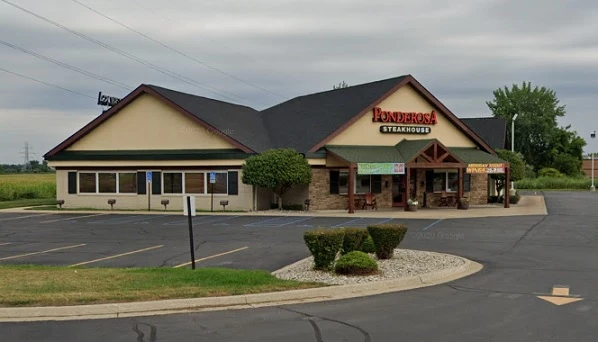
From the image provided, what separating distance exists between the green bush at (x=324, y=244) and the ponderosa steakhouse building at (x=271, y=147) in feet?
63.2

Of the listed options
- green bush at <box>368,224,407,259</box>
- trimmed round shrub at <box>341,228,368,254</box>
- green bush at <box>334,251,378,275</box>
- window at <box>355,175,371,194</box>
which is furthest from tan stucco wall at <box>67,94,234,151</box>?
green bush at <box>334,251,378,275</box>

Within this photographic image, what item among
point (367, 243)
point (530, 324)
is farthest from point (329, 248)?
point (530, 324)

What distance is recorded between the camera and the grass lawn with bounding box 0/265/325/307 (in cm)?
981

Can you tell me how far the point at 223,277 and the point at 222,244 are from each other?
24.3 ft

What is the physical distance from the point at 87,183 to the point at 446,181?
21.5 meters

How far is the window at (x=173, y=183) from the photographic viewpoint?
35594mm

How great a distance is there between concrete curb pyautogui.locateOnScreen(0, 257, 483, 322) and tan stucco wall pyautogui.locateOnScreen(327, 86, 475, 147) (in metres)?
23.4

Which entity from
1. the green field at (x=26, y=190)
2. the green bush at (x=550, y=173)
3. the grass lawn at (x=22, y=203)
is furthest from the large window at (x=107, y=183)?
the green bush at (x=550, y=173)

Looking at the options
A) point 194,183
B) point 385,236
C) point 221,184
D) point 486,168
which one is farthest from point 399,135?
point 385,236

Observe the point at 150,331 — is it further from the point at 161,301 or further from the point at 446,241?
the point at 446,241

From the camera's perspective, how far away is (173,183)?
35.7m

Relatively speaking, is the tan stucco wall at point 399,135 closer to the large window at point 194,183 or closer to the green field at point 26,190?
the large window at point 194,183

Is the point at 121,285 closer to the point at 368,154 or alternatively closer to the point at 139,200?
the point at 368,154

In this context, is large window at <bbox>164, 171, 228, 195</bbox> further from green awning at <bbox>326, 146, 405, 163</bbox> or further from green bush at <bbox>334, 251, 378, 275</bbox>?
green bush at <bbox>334, 251, 378, 275</bbox>
